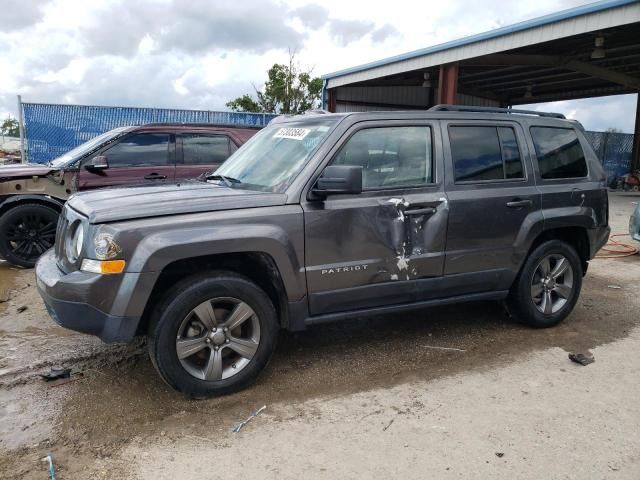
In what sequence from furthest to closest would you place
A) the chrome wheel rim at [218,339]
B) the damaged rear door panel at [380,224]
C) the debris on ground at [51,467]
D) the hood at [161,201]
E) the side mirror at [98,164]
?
the side mirror at [98,164] < the damaged rear door panel at [380,224] < the chrome wheel rim at [218,339] < the hood at [161,201] < the debris on ground at [51,467]

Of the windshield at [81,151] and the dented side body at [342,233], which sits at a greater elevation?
the windshield at [81,151]

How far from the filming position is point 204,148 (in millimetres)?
7406

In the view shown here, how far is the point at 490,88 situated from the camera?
2472 cm

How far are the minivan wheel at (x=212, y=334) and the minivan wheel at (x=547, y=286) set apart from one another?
7.67 ft

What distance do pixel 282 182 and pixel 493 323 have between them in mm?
2647

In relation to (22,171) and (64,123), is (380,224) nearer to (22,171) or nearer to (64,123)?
(22,171)

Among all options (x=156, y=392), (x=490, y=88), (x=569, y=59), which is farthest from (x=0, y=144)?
(x=156, y=392)

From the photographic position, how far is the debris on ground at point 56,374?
3.66 metres

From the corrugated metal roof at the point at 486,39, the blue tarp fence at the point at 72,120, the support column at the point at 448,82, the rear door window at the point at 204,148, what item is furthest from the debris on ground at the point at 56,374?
the support column at the point at 448,82

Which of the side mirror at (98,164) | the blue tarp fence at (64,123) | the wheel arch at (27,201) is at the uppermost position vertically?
the blue tarp fence at (64,123)

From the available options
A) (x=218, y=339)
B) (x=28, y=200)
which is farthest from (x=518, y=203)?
(x=28, y=200)

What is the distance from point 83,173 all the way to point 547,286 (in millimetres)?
5669

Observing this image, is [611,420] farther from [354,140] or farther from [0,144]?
[0,144]

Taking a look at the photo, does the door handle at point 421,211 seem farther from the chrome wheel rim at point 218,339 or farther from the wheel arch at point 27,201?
the wheel arch at point 27,201
